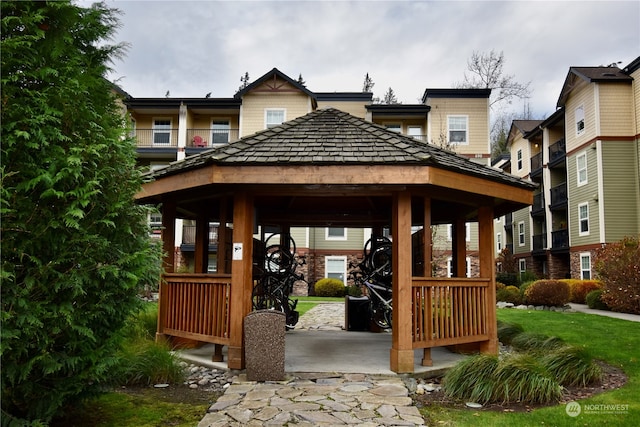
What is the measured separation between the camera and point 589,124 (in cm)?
2103

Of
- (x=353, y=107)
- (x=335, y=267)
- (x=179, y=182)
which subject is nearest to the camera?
(x=179, y=182)

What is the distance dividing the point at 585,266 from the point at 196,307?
20122 millimetres

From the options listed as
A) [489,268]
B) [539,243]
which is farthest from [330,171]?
[539,243]

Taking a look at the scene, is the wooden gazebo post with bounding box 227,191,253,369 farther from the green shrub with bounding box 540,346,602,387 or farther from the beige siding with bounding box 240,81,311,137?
the beige siding with bounding box 240,81,311,137

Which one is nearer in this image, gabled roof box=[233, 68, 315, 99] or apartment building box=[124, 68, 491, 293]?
apartment building box=[124, 68, 491, 293]

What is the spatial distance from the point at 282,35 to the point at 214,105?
43.9 feet

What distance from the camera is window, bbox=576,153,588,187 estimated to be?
71.2 feet

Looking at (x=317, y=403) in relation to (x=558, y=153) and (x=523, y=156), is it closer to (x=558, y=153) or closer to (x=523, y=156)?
(x=558, y=153)

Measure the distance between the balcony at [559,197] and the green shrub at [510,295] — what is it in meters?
7.99

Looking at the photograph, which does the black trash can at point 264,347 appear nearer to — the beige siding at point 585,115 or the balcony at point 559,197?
the beige siding at point 585,115

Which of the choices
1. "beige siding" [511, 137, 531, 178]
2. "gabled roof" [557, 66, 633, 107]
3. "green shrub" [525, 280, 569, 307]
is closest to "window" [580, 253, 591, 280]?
"green shrub" [525, 280, 569, 307]

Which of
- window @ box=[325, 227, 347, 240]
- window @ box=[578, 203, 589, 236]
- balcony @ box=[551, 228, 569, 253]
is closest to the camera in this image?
window @ box=[578, 203, 589, 236]

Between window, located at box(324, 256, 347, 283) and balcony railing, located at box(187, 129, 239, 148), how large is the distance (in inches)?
331

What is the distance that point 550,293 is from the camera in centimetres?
1578
